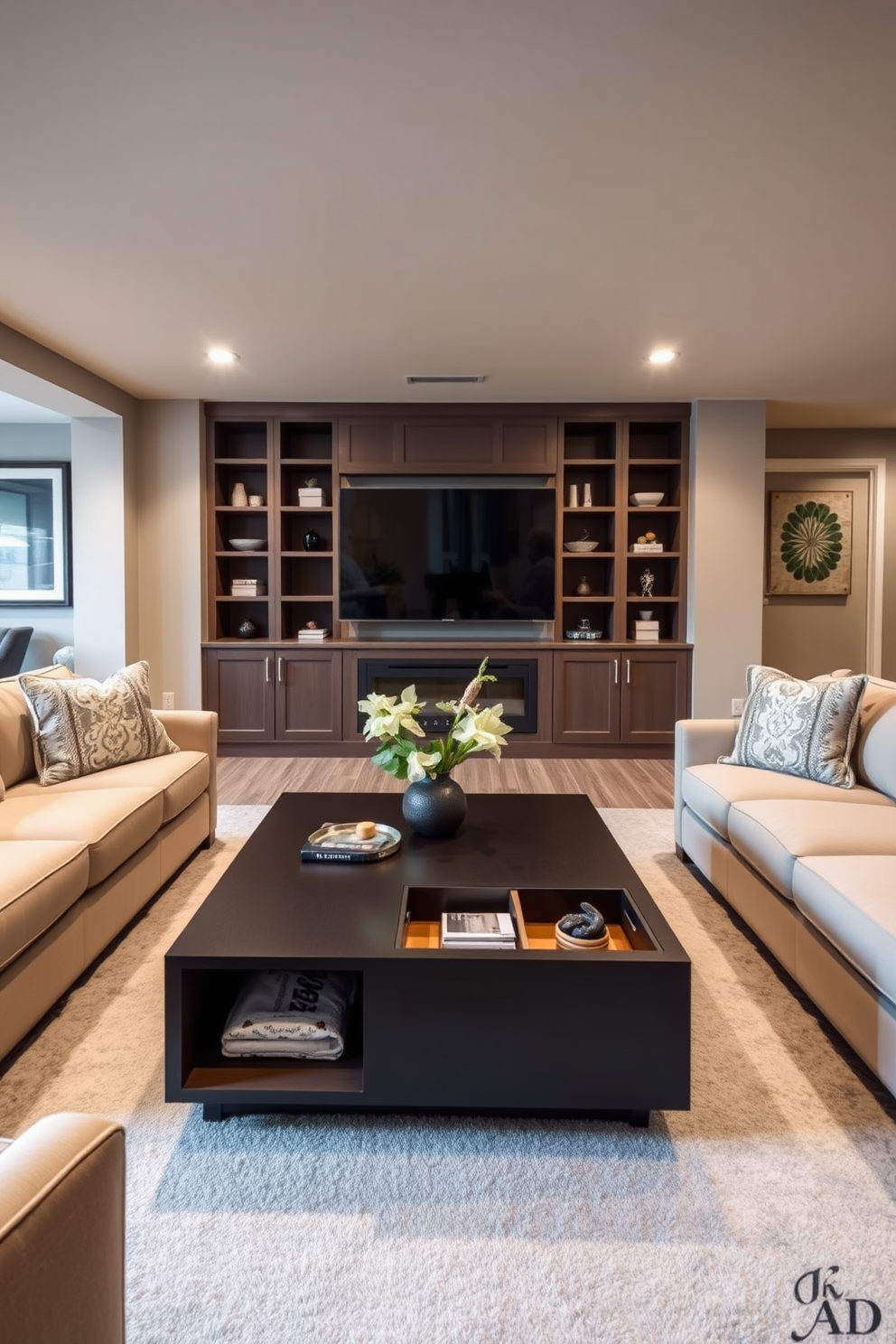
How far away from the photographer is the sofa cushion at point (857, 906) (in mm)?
1659

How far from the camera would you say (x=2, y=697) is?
2855 millimetres

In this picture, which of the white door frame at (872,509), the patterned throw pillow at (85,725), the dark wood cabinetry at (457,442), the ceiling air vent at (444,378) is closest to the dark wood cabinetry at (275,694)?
the dark wood cabinetry at (457,442)

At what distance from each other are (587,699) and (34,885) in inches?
161

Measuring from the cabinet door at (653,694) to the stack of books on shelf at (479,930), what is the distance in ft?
12.3

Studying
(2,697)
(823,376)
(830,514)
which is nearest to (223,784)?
(2,697)

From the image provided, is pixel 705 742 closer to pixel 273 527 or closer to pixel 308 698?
pixel 308 698

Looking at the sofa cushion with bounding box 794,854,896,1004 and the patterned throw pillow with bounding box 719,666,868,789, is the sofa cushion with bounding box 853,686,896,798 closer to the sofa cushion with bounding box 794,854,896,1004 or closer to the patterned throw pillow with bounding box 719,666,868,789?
the patterned throw pillow with bounding box 719,666,868,789

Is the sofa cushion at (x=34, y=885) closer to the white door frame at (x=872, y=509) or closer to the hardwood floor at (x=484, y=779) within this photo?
the hardwood floor at (x=484, y=779)

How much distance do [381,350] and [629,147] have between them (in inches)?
84.1

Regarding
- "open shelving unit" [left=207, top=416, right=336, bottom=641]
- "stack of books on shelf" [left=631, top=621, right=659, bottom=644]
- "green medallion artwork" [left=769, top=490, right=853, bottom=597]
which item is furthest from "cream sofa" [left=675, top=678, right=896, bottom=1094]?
"green medallion artwork" [left=769, top=490, right=853, bottom=597]

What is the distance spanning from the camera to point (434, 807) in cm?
227

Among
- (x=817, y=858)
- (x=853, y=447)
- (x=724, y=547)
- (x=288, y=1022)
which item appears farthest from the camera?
(x=853, y=447)

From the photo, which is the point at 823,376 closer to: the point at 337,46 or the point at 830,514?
the point at 830,514

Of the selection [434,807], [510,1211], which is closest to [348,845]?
[434,807]
